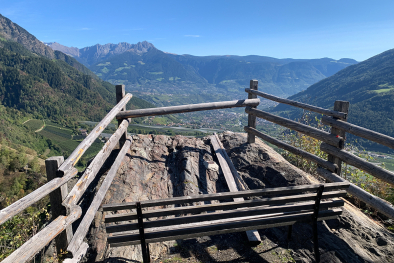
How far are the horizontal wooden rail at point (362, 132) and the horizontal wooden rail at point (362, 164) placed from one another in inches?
14.0

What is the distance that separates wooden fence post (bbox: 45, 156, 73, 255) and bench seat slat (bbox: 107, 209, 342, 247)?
651 mm

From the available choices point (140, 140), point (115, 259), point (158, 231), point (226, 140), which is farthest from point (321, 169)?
point (140, 140)

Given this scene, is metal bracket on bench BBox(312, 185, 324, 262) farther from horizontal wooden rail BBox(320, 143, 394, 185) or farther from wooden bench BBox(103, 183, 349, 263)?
horizontal wooden rail BBox(320, 143, 394, 185)

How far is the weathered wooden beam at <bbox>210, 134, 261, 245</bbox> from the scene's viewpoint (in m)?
3.44

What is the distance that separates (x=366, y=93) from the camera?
397 feet

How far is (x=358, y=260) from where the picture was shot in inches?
120

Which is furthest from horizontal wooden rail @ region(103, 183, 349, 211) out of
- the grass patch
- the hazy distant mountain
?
the grass patch

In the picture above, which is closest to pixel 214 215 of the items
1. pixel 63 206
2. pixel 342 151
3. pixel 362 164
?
pixel 63 206

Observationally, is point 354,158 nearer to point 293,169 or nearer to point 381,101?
point 293,169

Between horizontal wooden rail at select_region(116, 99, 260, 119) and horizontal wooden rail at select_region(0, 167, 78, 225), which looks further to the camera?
horizontal wooden rail at select_region(116, 99, 260, 119)

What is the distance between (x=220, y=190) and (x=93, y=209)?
8.03ft

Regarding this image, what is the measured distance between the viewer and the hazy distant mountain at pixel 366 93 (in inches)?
3438

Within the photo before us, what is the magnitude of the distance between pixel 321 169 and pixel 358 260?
1.65 metres

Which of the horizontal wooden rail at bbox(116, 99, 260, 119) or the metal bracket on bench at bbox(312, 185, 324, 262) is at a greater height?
the horizontal wooden rail at bbox(116, 99, 260, 119)
